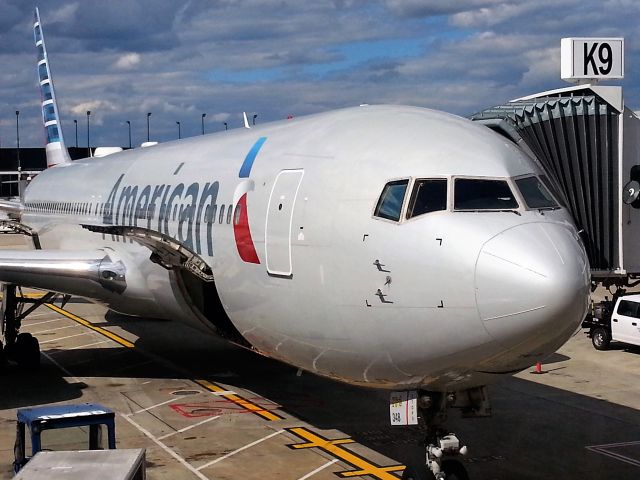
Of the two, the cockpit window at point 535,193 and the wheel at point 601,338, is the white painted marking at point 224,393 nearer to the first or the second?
the cockpit window at point 535,193

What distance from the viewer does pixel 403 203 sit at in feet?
35.9

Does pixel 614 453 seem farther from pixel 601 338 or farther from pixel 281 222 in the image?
pixel 601 338

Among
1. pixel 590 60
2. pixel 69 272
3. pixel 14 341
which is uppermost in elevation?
pixel 590 60

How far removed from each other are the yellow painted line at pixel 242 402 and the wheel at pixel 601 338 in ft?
38.0

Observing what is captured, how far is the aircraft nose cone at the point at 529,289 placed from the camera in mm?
9664

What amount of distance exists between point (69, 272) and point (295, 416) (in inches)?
236

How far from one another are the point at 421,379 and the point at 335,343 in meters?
1.26

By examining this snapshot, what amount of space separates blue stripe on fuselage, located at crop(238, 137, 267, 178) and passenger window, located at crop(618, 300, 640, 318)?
14.5 meters

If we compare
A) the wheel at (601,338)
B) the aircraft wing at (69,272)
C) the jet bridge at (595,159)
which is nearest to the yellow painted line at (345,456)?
the aircraft wing at (69,272)

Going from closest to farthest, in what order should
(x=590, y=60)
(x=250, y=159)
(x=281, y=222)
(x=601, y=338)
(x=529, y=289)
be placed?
(x=529, y=289), (x=281, y=222), (x=250, y=159), (x=601, y=338), (x=590, y=60)

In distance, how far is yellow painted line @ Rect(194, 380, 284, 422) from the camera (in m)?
18.2

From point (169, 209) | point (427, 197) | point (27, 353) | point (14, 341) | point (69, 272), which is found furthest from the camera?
point (14, 341)

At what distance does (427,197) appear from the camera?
10.9m

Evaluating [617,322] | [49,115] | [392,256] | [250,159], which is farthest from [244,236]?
[49,115]
